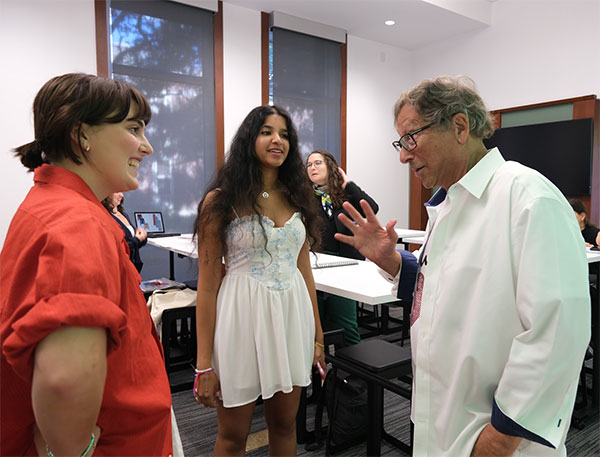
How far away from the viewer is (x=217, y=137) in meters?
4.97

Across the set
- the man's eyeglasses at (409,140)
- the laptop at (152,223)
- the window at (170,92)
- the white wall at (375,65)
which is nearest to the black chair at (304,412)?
the man's eyeglasses at (409,140)

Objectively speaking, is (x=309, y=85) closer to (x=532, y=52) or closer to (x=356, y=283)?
(x=532, y=52)

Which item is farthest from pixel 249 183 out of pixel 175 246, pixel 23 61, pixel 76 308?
pixel 23 61

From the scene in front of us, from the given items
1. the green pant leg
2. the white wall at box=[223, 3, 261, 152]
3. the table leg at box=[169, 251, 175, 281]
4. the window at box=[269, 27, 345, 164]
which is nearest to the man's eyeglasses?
the green pant leg

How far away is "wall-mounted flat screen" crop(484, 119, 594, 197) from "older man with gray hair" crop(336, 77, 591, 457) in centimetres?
421

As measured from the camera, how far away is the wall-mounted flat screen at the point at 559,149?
15.6 feet

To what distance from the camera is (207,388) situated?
1495mm

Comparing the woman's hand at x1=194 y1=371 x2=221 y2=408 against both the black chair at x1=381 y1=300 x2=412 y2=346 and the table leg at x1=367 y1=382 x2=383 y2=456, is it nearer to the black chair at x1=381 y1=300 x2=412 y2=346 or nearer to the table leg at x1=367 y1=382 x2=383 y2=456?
the table leg at x1=367 y1=382 x2=383 y2=456

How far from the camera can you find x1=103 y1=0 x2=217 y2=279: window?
441cm

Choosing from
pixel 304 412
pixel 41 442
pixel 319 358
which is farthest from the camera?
pixel 304 412

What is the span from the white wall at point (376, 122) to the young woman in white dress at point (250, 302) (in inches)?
176

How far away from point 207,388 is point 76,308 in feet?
3.33

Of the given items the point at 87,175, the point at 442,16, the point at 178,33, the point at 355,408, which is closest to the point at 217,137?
the point at 178,33

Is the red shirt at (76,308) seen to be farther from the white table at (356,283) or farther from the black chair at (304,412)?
the black chair at (304,412)
